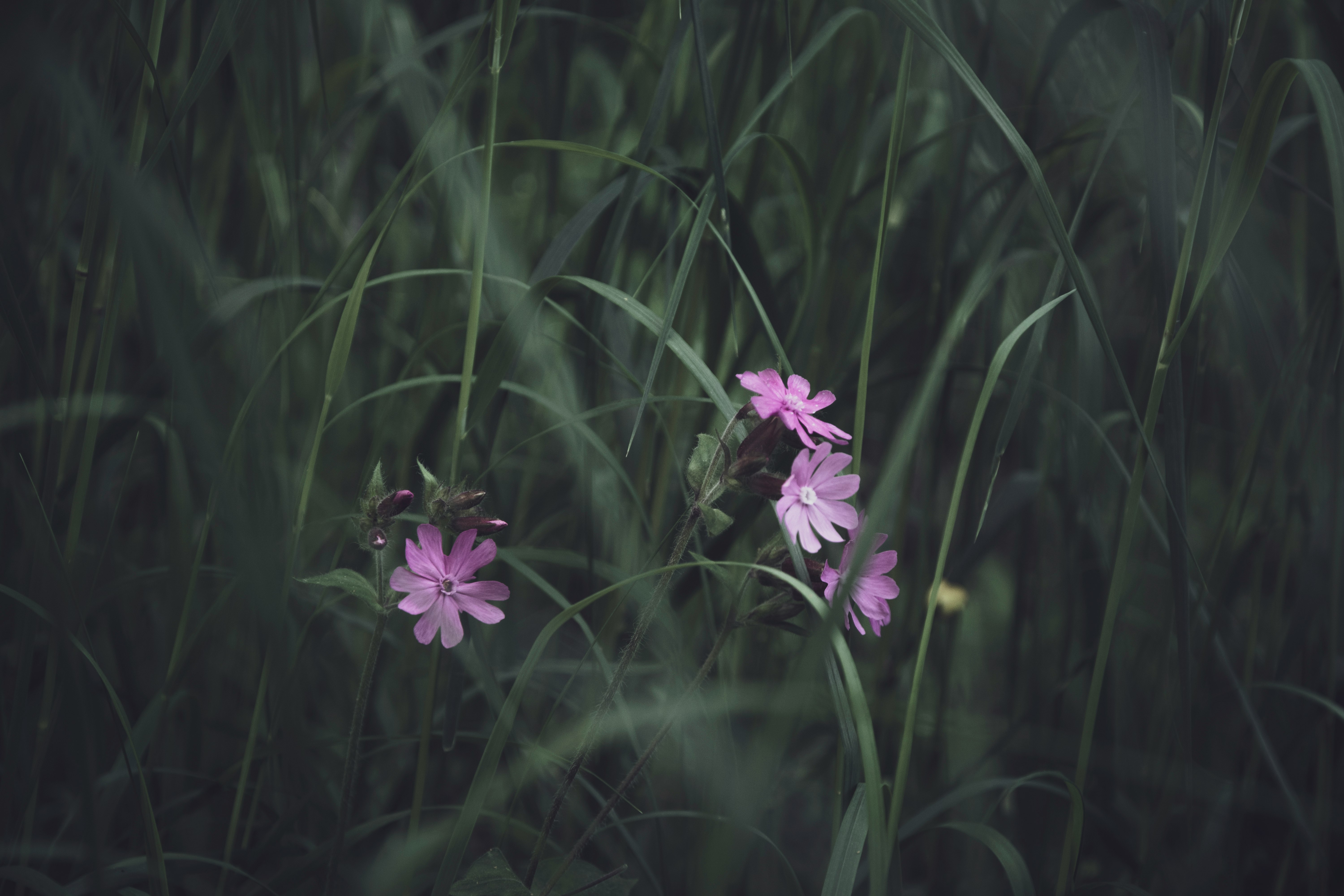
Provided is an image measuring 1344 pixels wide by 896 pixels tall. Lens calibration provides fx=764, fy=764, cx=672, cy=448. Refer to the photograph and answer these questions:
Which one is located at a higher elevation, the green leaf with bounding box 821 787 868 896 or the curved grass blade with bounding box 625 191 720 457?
the curved grass blade with bounding box 625 191 720 457

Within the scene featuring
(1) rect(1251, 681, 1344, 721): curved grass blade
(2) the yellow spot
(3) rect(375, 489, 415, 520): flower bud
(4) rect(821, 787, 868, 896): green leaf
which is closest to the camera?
(4) rect(821, 787, 868, 896): green leaf

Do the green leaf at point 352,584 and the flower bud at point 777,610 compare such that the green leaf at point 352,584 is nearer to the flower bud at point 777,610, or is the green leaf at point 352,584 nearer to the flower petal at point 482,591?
the flower petal at point 482,591

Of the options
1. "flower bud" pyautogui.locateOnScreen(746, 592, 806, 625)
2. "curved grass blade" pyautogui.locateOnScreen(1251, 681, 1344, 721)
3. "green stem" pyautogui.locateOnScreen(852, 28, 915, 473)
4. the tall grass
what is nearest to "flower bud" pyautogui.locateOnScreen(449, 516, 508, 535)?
the tall grass

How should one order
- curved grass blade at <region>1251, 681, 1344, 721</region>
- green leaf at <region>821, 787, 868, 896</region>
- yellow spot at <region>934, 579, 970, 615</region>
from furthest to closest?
yellow spot at <region>934, 579, 970, 615</region>
curved grass blade at <region>1251, 681, 1344, 721</region>
green leaf at <region>821, 787, 868, 896</region>

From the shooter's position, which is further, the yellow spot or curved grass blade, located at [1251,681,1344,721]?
the yellow spot

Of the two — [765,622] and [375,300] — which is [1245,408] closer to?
A: [765,622]

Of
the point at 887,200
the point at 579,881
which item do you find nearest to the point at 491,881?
the point at 579,881

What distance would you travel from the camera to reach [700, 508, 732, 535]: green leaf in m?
0.64

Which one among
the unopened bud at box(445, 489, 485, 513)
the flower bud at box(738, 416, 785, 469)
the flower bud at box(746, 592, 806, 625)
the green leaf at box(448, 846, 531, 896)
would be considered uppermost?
the flower bud at box(738, 416, 785, 469)

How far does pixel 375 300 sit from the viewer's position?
1.51 metres

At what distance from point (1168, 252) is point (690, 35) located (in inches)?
34.2

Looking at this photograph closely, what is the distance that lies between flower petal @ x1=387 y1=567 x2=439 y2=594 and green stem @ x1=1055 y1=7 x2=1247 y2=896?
2.01 feet

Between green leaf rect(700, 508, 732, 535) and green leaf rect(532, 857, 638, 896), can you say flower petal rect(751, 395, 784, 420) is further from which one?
green leaf rect(532, 857, 638, 896)

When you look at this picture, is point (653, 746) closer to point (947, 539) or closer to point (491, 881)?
point (491, 881)
